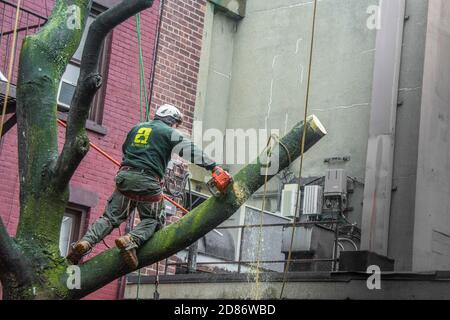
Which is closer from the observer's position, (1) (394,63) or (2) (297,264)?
(2) (297,264)

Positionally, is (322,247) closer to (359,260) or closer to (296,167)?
(359,260)

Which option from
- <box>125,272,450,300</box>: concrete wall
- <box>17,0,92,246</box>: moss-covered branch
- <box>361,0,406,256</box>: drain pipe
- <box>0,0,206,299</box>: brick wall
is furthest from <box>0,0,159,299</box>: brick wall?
<box>17,0,92,246</box>: moss-covered branch

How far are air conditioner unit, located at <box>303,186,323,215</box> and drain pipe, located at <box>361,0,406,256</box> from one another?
0.74m

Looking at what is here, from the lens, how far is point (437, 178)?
14.7 meters

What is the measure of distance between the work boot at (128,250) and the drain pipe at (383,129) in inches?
280

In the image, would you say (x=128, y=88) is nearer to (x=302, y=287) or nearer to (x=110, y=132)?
(x=110, y=132)

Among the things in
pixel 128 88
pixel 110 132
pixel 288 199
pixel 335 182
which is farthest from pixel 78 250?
pixel 288 199

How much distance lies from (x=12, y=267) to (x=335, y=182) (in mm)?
8311

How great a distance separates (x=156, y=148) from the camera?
27.7 feet

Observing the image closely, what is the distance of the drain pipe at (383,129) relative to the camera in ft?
47.6

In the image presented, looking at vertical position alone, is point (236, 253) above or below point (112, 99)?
below

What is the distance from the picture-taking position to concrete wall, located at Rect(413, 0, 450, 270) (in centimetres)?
1438
